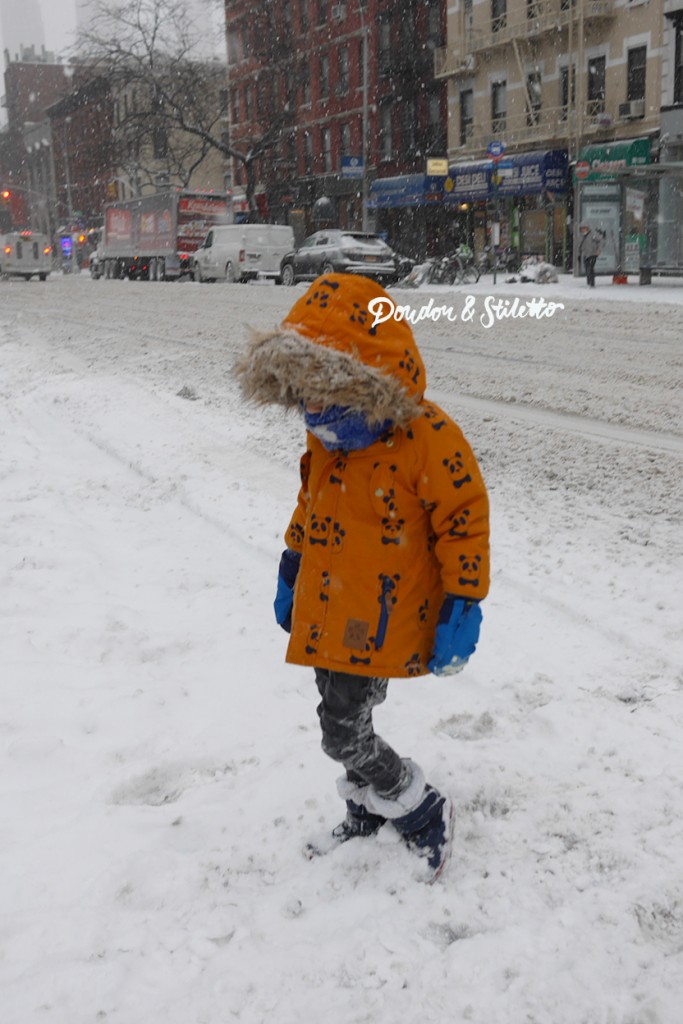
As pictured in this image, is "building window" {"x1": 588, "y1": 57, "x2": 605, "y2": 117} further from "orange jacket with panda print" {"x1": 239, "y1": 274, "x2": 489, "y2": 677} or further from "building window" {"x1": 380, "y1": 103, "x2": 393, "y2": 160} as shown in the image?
"orange jacket with panda print" {"x1": 239, "y1": 274, "x2": 489, "y2": 677}

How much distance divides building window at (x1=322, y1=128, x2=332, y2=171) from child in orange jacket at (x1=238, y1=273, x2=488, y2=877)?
4678 centimetres

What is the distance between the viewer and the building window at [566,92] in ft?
105

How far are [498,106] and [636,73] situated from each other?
663 centimetres

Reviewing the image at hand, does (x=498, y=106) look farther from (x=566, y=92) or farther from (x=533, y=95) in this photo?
(x=566, y=92)

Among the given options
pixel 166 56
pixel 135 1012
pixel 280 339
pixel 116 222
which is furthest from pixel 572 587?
pixel 166 56

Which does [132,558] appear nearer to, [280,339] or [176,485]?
[176,485]

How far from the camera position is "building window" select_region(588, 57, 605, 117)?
103 ft

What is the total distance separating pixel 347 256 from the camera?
25.2m

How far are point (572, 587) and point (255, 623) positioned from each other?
4.64 ft

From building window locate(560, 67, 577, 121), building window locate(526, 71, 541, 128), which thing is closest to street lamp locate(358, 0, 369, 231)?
building window locate(526, 71, 541, 128)

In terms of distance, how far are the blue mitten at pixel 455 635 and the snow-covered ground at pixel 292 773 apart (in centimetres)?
62

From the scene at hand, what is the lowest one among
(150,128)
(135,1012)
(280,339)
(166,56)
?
(135,1012)

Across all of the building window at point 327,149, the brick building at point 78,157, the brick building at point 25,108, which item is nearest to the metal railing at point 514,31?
the building window at point 327,149

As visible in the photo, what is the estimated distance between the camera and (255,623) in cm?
411
